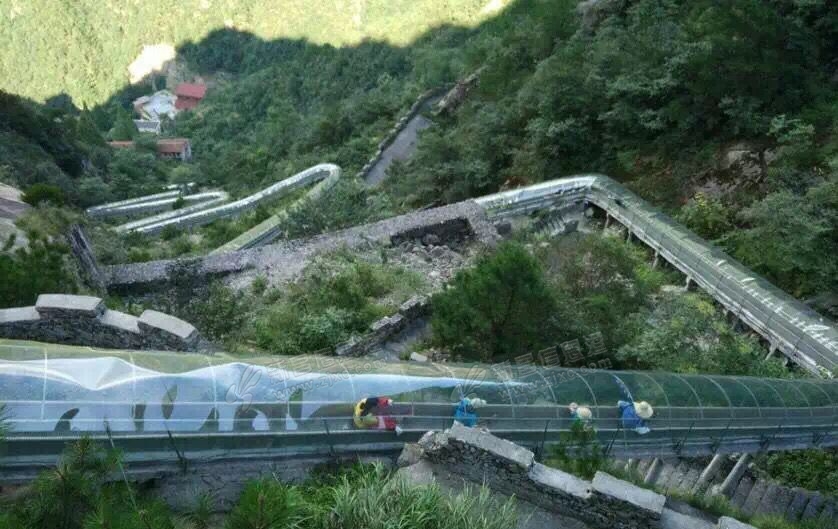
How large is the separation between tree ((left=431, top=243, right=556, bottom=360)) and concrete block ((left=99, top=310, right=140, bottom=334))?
420 cm

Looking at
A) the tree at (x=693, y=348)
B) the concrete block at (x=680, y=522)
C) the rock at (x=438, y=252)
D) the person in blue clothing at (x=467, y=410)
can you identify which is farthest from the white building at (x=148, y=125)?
the concrete block at (x=680, y=522)

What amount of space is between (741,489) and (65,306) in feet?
28.8

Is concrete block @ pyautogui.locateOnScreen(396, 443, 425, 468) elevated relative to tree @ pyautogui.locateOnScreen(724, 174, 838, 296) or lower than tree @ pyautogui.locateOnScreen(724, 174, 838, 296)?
lower

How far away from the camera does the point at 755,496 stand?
8.09 m

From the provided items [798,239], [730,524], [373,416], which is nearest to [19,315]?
[373,416]

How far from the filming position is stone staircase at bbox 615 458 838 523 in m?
7.62

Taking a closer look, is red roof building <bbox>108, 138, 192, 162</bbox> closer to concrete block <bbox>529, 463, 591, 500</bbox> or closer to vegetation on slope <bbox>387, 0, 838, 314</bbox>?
vegetation on slope <bbox>387, 0, 838, 314</bbox>

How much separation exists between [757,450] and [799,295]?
4.16 m

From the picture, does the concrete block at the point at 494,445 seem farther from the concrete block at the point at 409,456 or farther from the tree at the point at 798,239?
the tree at the point at 798,239

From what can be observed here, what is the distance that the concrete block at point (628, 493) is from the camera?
615 centimetres

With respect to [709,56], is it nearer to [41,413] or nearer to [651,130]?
[651,130]

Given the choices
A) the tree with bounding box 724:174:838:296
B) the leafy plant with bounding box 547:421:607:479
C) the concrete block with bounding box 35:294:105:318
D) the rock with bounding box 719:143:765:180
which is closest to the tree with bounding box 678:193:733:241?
the rock with bounding box 719:143:765:180

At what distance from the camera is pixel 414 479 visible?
661 centimetres

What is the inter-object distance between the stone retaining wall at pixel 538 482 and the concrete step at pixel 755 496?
2.37 metres
